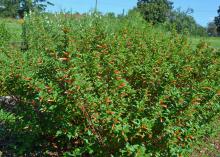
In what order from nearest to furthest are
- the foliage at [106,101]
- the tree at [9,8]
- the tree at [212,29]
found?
the foliage at [106,101] < the tree at [9,8] < the tree at [212,29]

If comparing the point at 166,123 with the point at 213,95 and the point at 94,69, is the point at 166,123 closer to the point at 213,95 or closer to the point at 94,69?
the point at 213,95

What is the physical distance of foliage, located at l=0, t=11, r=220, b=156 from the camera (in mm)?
3662

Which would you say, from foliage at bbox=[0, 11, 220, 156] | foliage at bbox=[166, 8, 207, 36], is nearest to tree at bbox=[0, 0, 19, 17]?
foliage at bbox=[166, 8, 207, 36]

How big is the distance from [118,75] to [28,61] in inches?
53.6

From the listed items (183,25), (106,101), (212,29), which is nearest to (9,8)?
(212,29)

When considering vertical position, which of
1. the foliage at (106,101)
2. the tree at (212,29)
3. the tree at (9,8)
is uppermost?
the tree at (9,8)

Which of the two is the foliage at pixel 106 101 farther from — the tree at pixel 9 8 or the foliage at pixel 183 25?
the tree at pixel 9 8

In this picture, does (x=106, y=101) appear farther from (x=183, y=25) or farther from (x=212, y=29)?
(x=212, y=29)

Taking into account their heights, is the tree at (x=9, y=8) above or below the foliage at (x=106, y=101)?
above

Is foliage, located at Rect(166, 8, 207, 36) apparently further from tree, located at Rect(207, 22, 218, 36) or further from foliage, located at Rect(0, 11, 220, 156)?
tree, located at Rect(207, 22, 218, 36)

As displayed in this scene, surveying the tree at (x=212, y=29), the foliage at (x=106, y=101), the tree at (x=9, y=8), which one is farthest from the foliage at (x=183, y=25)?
the tree at (x=212, y=29)

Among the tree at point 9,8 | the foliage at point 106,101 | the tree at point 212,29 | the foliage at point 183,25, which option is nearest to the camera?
the foliage at point 106,101

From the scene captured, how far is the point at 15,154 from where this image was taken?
5.04 m

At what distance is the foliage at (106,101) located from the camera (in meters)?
3.66
